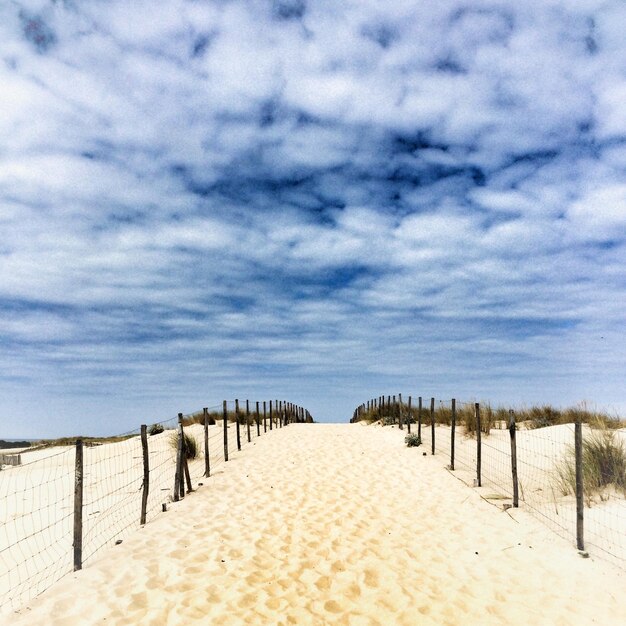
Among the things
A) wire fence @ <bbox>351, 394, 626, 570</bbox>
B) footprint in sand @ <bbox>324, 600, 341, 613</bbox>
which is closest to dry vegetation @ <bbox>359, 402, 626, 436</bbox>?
wire fence @ <bbox>351, 394, 626, 570</bbox>

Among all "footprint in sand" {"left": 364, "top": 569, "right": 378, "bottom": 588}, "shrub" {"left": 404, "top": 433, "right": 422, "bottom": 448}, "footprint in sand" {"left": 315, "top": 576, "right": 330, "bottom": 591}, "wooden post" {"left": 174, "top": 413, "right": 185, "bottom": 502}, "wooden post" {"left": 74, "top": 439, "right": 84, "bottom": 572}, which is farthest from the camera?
"shrub" {"left": 404, "top": 433, "right": 422, "bottom": 448}

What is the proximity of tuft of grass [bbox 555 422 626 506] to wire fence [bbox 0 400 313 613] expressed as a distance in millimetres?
8068

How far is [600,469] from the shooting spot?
989cm

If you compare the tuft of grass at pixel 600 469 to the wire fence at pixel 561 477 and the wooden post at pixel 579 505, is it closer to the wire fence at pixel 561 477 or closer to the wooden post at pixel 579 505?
the wire fence at pixel 561 477

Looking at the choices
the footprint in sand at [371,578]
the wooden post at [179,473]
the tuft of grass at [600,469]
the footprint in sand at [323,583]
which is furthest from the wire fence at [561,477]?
the wooden post at [179,473]

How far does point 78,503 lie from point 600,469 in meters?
9.38

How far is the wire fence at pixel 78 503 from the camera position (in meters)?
7.88

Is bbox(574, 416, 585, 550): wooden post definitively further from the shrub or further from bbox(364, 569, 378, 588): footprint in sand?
the shrub

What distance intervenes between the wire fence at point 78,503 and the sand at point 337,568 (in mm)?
971

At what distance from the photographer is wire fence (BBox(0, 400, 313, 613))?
788 cm

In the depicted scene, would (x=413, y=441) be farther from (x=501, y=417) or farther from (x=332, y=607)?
(x=332, y=607)

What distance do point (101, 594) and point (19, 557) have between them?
448cm

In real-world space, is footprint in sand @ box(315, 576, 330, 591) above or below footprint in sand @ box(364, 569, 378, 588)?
above

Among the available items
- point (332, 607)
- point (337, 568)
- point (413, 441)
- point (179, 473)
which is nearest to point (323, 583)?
point (337, 568)
